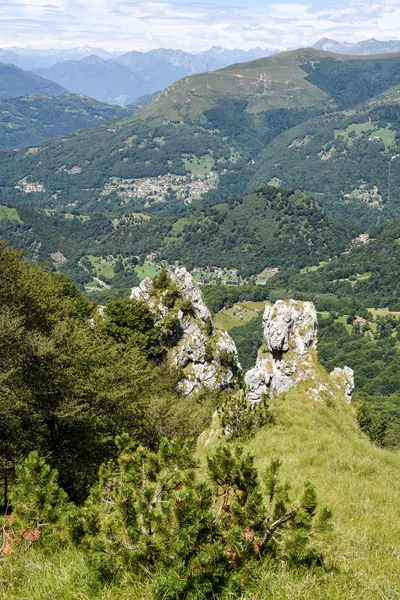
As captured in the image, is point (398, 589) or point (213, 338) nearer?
point (398, 589)

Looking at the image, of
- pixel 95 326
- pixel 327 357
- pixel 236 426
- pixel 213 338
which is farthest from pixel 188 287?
pixel 327 357

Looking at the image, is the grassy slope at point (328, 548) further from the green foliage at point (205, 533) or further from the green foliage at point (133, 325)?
the green foliage at point (133, 325)

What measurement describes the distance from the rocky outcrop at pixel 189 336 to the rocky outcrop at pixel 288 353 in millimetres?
10621

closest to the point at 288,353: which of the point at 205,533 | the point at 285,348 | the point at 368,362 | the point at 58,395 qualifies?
the point at 285,348

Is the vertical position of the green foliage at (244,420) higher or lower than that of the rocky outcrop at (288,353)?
higher

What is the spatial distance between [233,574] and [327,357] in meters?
128

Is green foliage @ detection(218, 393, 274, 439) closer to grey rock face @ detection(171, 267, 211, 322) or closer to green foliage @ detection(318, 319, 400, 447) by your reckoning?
grey rock face @ detection(171, 267, 211, 322)

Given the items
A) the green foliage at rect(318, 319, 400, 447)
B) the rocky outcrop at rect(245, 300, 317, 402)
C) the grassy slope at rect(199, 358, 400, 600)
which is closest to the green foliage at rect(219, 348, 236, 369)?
the rocky outcrop at rect(245, 300, 317, 402)

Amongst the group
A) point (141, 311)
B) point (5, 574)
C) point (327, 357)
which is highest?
point (5, 574)

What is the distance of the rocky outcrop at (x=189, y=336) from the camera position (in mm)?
44531

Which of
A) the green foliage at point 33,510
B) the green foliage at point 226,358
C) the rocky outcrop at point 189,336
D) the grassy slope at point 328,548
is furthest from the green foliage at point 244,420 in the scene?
the green foliage at point 226,358

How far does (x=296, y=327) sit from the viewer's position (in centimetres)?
3328

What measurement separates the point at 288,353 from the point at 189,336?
16.3m

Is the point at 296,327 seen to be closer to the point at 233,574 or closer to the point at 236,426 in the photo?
the point at 236,426
